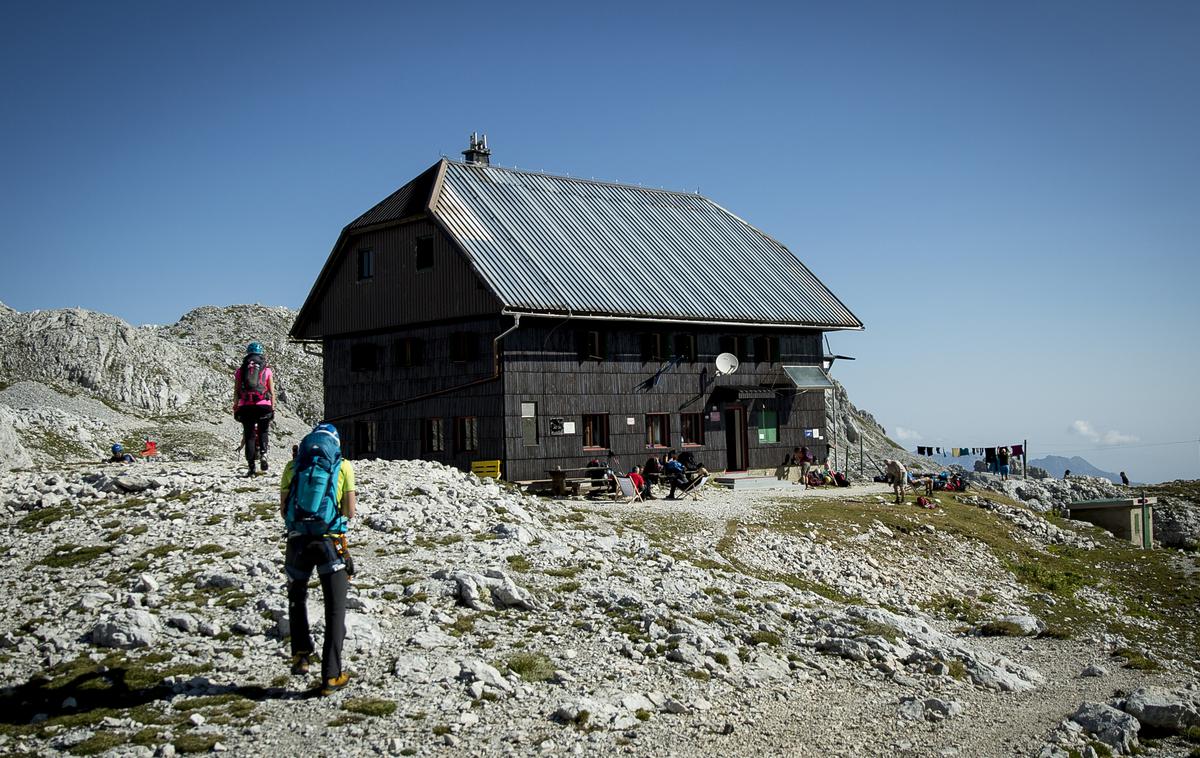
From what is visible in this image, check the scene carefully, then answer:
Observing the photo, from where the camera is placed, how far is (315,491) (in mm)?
10891

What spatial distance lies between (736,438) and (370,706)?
30.7 meters

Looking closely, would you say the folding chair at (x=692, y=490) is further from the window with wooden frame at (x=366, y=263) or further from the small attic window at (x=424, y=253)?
the window with wooden frame at (x=366, y=263)

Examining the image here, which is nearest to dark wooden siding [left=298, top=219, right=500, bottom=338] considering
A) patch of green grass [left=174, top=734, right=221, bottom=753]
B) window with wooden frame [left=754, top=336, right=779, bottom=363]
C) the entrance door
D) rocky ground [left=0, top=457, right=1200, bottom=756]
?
the entrance door

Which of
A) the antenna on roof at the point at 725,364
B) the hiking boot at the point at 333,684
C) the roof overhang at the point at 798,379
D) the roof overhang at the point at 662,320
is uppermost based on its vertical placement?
the roof overhang at the point at 662,320

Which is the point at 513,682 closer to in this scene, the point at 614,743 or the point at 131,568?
the point at 614,743

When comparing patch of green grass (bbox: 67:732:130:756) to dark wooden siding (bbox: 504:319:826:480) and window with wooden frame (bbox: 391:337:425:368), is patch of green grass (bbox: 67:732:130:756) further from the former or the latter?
window with wooden frame (bbox: 391:337:425:368)

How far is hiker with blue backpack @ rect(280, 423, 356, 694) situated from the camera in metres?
10.9

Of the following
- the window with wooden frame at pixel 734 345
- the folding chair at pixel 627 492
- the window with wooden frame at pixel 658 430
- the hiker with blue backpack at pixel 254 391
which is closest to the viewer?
the hiker with blue backpack at pixel 254 391

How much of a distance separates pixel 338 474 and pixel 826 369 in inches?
1352

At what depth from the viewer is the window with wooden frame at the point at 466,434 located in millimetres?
34562

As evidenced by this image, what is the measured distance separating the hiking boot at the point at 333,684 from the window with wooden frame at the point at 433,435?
80.0ft

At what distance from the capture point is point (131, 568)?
15.6 m

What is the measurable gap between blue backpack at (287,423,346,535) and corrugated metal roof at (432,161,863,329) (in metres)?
22.0

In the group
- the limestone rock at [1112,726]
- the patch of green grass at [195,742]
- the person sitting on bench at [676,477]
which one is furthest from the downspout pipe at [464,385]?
the patch of green grass at [195,742]
